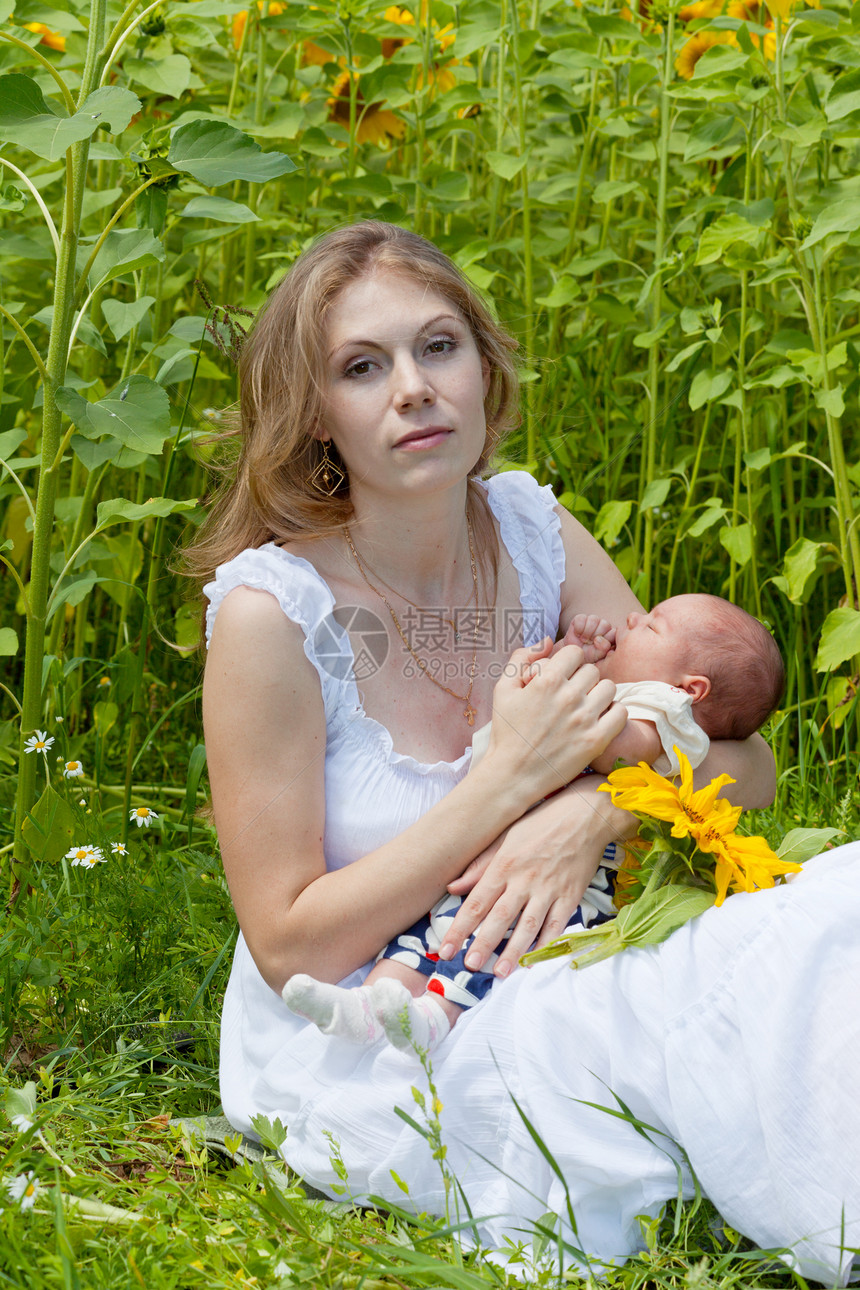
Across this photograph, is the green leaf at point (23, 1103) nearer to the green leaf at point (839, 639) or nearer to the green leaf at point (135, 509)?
the green leaf at point (135, 509)

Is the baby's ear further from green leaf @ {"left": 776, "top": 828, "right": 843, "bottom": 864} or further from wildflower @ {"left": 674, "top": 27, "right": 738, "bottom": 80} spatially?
wildflower @ {"left": 674, "top": 27, "right": 738, "bottom": 80}

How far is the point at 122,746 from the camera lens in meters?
2.70

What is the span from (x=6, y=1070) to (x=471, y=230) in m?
1.85

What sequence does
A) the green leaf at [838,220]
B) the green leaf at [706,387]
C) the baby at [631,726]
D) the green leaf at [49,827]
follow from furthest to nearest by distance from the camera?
the green leaf at [706,387]
the green leaf at [838,220]
the green leaf at [49,827]
the baby at [631,726]

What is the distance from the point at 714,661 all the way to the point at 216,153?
3.18ft

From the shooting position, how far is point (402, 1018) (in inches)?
52.0

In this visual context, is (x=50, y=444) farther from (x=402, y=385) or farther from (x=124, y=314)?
(x=402, y=385)

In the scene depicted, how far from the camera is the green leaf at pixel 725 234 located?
2154mm

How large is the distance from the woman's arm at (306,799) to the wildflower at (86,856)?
1.77 feet

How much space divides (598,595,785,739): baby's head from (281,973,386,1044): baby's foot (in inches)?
23.5

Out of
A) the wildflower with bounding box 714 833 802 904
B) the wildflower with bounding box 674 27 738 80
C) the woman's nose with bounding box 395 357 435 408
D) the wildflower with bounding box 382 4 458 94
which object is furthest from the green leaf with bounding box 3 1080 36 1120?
the wildflower with bounding box 674 27 738 80

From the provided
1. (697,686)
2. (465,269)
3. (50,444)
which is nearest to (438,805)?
(697,686)

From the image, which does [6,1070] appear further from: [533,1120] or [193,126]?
[193,126]

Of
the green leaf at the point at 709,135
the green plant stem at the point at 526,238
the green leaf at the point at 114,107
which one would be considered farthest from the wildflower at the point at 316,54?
the green leaf at the point at 114,107
